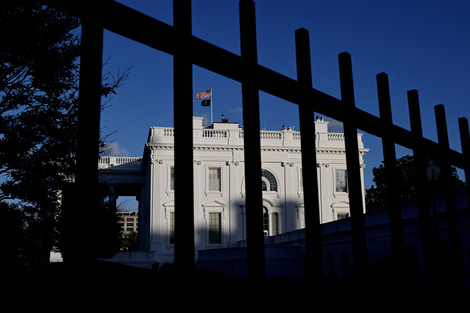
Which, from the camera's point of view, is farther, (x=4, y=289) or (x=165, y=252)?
(x=165, y=252)

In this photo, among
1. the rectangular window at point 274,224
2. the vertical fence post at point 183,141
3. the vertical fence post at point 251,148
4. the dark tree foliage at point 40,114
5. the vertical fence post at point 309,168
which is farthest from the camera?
the rectangular window at point 274,224

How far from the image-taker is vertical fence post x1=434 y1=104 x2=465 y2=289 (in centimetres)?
340

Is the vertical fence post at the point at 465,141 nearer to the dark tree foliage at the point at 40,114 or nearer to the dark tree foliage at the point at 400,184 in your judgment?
the dark tree foliage at the point at 40,114

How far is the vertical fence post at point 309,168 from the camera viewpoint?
2.48 m

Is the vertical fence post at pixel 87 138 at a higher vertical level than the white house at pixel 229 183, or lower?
lower

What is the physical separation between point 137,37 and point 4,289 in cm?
123

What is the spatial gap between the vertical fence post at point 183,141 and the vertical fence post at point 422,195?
1902mm

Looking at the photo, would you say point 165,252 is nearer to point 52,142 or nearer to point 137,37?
point 52,142

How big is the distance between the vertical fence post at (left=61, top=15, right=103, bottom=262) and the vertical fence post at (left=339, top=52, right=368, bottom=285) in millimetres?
1488

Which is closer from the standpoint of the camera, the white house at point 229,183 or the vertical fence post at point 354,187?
the vertical fence post at point 354,187

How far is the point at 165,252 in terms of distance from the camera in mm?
39906

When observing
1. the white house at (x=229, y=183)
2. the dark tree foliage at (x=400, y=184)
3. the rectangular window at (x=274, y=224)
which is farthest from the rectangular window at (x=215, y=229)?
the dark tree foliage at (x=400, y=184)

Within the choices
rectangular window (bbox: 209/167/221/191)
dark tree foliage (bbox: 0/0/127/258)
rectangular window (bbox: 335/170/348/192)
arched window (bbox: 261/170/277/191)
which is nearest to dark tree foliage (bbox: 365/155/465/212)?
rectangular window (bbox: 335/170/348/192)

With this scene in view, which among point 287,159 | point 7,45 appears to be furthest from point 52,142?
point 287,159
